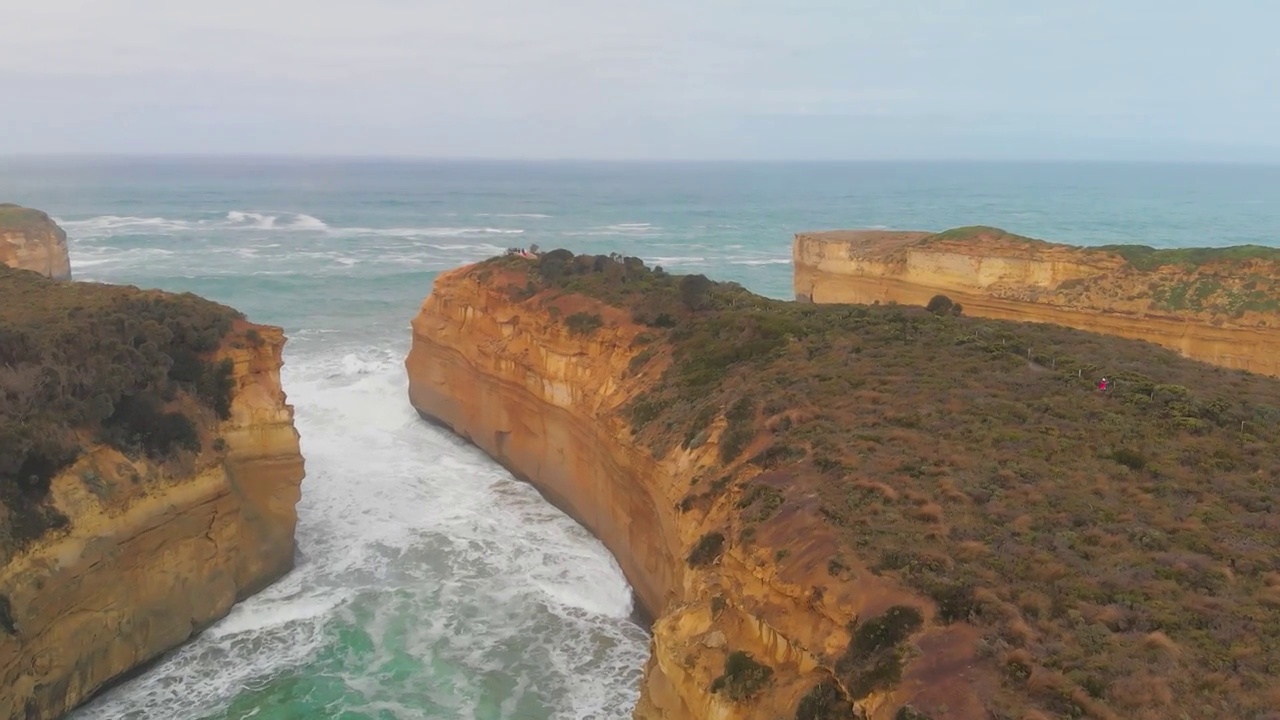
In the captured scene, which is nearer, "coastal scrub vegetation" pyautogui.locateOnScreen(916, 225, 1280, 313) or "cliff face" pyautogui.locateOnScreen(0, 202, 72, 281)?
"coastal scrub vegetation" pyautogui.locateOnScreen(916, 225, 1280, 313)

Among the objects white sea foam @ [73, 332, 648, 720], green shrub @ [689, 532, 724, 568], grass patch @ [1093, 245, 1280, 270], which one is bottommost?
white sea foam @ [73, 332, 648, 720]

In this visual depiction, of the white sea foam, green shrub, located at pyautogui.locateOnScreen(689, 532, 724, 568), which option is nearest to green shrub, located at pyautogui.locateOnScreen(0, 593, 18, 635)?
the white sea foam

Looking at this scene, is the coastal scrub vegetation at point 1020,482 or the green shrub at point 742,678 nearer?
the coastal scrub vegetation at point 1020,482

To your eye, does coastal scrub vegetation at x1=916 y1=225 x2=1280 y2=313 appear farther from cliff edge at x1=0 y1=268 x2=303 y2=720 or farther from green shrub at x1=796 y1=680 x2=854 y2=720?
cliff edge at x1=0 y1=268 x2=303 y2=720

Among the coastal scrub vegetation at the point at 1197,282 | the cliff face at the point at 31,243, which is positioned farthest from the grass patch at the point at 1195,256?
the cliff face at the point at 31,243

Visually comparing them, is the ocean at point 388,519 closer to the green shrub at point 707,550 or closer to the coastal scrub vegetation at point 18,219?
the green shrub at point 707,550

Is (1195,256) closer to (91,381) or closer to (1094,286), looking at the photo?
(1094,286)
